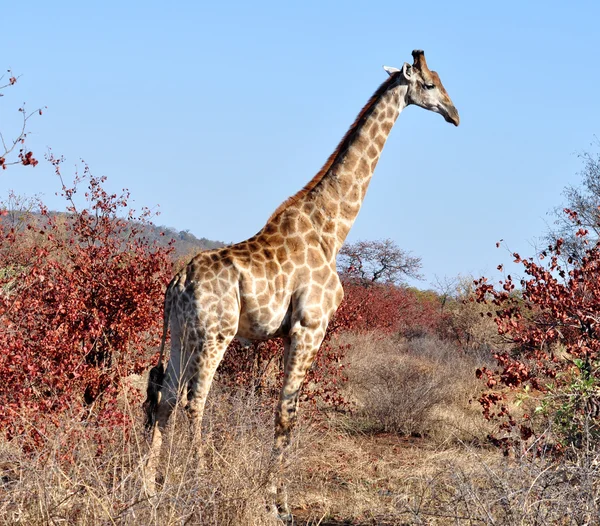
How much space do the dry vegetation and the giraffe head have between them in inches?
121

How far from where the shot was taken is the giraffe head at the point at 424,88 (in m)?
7.98

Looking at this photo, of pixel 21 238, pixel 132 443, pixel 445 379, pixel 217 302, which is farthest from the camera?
pixel 21 238

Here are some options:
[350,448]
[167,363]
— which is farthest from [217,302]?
[350,448]

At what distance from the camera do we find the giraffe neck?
7348mm

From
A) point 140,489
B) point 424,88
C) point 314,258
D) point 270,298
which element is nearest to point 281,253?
point 314,258

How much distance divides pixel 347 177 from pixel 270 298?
1.47 metres

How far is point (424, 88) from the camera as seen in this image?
26.3ft

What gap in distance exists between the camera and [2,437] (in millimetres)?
6168

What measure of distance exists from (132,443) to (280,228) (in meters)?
2.16

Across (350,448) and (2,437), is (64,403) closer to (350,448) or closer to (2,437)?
(2,437)

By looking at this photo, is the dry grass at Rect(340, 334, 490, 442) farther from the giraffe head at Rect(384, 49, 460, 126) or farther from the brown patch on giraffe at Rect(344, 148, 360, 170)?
the giraffe head at Rect(384, 49, 460, 126)

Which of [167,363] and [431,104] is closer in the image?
[167,363]

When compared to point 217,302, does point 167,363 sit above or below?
below

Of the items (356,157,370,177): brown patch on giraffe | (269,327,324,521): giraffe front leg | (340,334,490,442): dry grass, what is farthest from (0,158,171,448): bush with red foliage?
(340,334,490,442): dry grass
